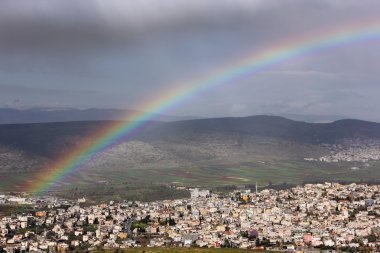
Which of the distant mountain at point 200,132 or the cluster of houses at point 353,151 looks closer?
the cluster of houses at point 353,151

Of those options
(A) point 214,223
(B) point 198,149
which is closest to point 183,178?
(B) point 198,149

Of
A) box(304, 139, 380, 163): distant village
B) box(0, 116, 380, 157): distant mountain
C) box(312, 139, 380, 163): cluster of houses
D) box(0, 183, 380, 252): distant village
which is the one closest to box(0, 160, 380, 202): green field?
box(304, 139, 380, 163): distant village

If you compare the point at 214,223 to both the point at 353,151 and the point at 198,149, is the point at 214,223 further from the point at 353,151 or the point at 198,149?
the point at 353,151

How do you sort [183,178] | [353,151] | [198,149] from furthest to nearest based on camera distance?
[353,151] < [198,149] < [183,178]

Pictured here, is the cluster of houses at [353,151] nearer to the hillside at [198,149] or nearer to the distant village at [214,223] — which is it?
the hillside at [198,149]

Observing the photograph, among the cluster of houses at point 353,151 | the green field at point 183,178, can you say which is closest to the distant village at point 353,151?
the cluster of houses at point 353,151

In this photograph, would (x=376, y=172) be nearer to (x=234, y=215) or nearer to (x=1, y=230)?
(x=234, y=215)

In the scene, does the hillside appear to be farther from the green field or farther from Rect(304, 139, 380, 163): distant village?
Rect(304, 139, 380, 163): distant village
